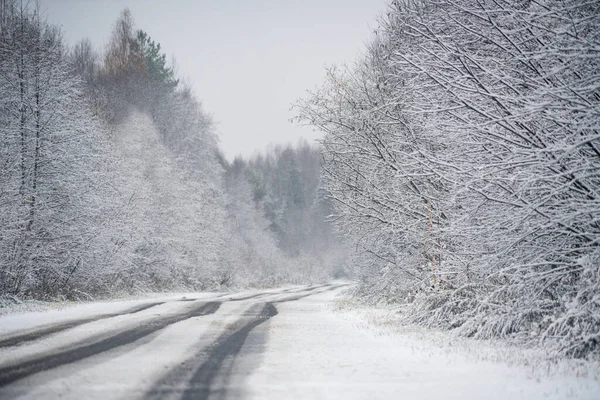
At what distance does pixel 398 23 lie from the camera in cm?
1259

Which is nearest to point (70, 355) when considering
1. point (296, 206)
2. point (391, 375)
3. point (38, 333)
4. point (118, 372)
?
point (118, 372)

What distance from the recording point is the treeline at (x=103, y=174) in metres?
16.5

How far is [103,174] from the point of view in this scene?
19.3 meters

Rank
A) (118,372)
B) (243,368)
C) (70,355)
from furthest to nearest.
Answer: (70,355) < (243,368) < (118,372)

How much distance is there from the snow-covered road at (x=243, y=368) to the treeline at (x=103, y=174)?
886cm

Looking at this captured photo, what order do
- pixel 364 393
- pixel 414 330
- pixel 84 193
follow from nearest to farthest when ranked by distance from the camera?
1. pixel 364 393
2. pixel 414 330
3. pixel 84 193

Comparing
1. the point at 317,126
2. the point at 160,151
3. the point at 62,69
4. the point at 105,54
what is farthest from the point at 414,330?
the point at 105,54

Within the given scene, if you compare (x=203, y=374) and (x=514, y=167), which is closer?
(x=203, y=374)

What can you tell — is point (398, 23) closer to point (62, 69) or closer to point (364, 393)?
point (364, 393)

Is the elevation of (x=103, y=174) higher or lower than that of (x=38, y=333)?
higher

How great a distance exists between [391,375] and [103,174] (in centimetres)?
1792

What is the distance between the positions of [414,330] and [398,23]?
Result: 9009 millimetres

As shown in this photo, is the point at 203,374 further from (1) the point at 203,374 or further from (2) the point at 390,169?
(2) the point at 390,169

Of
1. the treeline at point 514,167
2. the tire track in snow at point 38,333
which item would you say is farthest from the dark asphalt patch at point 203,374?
the treeline at point 514,167
